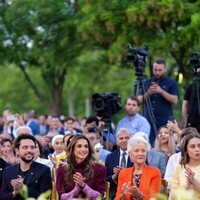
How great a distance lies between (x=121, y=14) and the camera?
20.5 meters

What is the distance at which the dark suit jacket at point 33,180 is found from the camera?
10172 millimetres

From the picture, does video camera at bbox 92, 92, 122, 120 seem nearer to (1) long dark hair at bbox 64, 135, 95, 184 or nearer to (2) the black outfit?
(2) the black outfit

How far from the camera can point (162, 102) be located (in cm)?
1453

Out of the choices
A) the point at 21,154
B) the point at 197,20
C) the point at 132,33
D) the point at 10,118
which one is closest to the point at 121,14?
the point at 132,33

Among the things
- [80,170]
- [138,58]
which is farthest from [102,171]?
[138,58]

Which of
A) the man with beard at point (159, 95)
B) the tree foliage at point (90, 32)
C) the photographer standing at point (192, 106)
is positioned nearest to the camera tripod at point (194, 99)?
the photographer standing at point (192, 106)

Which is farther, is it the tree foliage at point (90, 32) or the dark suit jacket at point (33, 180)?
the tree foliage at point (90, 32)

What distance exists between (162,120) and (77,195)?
5.11 m

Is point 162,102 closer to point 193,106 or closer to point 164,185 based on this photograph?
point 193,106

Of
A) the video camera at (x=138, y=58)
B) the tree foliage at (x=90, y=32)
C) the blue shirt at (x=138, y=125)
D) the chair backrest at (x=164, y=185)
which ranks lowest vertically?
the chair backrest at (x=164, y=185)

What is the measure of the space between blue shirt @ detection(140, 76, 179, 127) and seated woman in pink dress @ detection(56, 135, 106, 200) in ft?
14.4

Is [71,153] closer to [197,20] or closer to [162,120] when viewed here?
[162,120]

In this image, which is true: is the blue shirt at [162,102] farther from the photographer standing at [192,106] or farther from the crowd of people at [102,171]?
the crowd of people at [102,171]

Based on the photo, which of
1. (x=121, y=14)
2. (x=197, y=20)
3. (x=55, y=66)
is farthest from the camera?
(x=55, y=66)
